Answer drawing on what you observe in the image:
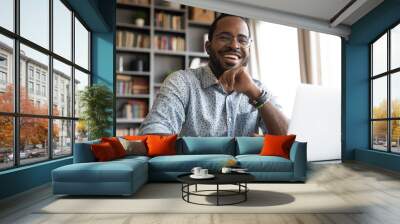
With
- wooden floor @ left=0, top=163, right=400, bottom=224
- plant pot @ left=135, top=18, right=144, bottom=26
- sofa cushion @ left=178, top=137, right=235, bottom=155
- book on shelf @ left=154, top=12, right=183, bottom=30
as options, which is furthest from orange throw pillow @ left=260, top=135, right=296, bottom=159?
plant pot @ left=135, top=18, right=144, bottom=26

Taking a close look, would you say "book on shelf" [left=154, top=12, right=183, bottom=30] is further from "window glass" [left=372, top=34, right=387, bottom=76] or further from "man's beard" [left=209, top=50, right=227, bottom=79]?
"window glass" [left=372, top=34, right=387, bottom=76]

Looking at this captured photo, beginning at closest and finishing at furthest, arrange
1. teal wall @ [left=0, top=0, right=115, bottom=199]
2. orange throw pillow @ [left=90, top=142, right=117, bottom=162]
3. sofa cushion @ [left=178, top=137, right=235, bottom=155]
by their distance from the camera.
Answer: teal wall @ [left=0, top=0, right=115, bottom=199]
orange throw pillow @ [left=90, top=142, right=117, bottom=162]
sofa cushion @ [left=178, top=137, right=235, bottom=155]

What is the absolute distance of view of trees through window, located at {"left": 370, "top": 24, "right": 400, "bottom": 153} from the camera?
665 centimetres

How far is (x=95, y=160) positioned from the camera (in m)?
4.84

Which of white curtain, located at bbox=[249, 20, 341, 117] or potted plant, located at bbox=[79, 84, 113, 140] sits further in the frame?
white curtain, located at bbox=[249, 20, 341, 117]

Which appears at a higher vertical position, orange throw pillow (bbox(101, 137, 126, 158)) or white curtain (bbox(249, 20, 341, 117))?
white curtain (bbox(249, 20, 341, 117))

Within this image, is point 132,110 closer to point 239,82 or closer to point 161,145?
point 239,82

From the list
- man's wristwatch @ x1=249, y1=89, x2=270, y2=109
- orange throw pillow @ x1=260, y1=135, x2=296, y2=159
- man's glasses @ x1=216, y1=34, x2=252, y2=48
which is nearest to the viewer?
orange throw pillow @ x1=260, y1=135, x2=296, y2=159

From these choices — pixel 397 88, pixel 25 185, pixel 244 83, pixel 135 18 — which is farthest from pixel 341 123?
pixel 25 185

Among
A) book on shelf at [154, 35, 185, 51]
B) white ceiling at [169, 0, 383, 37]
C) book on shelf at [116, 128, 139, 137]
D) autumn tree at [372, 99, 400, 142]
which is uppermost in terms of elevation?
white ceiling at [169, 0, 383, 37]

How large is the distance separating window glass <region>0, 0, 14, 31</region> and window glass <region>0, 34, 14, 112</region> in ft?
0.49

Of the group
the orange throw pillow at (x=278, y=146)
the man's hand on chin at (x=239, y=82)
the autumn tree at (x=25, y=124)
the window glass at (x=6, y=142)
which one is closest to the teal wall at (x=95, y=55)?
the window glass at (x=6, y=142)

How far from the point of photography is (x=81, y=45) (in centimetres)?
703

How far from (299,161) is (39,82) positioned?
3.73 meters
